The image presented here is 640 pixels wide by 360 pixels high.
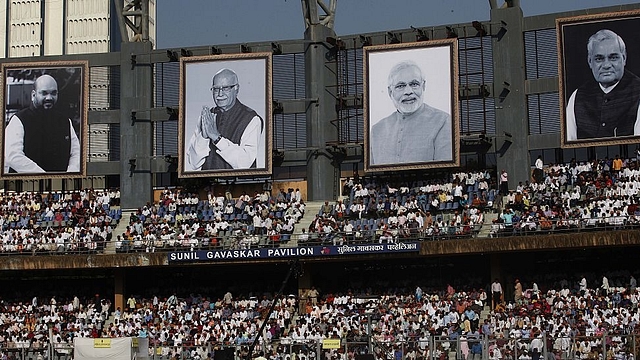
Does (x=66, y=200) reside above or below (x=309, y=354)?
above

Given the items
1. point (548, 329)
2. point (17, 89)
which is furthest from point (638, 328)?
point (17, 89)

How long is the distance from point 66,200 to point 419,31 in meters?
21.5

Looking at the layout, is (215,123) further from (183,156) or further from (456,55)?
(456,55)

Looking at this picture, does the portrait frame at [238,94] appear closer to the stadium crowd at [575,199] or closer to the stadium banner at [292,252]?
the stadium banner at [292,252]

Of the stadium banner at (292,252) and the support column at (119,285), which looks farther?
the support column at (119,285)

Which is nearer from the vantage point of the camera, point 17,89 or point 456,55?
point 456,55

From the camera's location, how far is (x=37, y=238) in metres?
62.5

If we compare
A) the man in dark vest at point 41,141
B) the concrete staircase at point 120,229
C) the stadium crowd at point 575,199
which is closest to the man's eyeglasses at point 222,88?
the concrete staircase at point 120,229

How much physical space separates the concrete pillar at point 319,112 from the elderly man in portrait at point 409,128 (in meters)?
3.19

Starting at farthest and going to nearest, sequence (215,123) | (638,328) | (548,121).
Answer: (215,123) → (548,121) → (638,328)

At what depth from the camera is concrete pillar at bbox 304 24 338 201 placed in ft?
205

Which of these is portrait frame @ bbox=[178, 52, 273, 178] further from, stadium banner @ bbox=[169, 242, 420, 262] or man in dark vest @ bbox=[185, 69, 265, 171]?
stadium banner @ bbox=[169, 242, 420, 262]

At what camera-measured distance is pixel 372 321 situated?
53.0 metres

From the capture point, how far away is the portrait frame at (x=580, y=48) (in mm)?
56656
